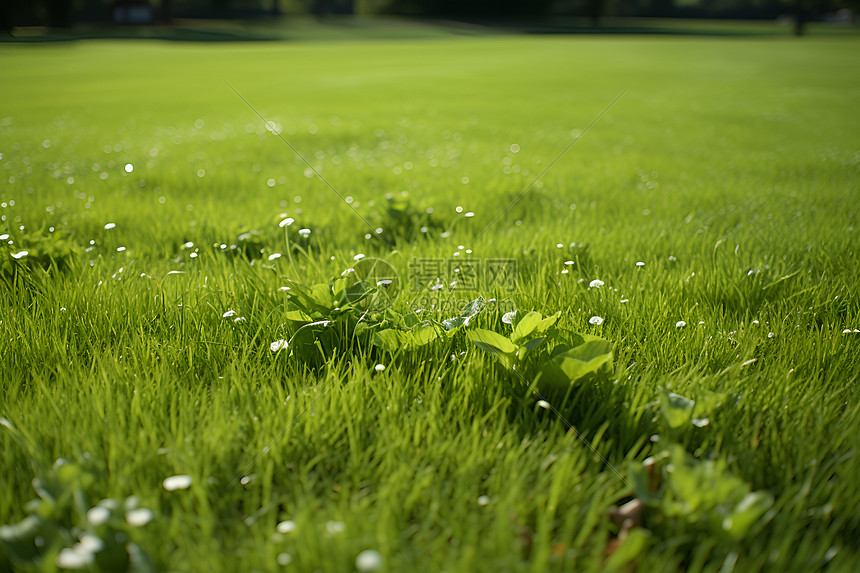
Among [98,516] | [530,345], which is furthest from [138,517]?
[530,345]

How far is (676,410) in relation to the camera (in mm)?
1473

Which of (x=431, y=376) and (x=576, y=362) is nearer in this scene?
(x=576, y=362)

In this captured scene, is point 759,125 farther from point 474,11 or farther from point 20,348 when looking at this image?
point 474,11

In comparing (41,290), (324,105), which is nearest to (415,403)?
(41,290)

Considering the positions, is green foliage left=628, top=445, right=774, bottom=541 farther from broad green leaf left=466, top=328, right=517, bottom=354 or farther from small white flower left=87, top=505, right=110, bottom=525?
small white flower left=87, top=505, right=110, bottom=525

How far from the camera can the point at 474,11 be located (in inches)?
3029

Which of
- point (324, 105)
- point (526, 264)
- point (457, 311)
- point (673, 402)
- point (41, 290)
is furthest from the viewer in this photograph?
point (324, 105)

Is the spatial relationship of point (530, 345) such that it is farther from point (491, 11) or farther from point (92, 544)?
point (491, 11)

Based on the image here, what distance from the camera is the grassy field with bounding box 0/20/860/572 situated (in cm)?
123

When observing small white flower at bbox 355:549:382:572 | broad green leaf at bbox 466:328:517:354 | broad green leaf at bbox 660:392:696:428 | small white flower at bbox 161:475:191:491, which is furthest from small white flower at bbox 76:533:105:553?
broad green leaf at bbox 660:392:696:428

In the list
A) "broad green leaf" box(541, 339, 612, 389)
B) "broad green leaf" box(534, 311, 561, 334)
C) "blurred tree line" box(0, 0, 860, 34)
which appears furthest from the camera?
"blurred tree line" box(0, 0, 860, 34)

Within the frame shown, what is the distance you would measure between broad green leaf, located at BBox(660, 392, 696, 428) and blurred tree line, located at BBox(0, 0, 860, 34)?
74.5 meters

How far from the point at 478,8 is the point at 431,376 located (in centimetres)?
8581

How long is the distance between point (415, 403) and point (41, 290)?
211cm
